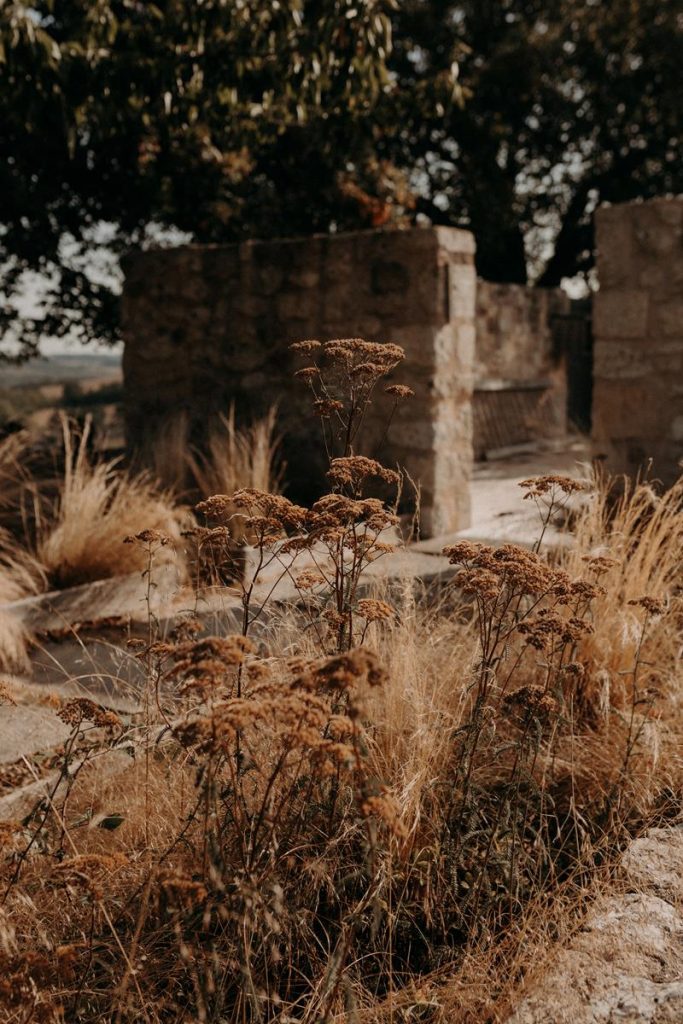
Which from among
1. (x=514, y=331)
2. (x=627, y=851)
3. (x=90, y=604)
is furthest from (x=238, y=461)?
(x=514, y=331)

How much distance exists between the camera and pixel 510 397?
31.7ft

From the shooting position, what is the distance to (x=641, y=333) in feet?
15.6

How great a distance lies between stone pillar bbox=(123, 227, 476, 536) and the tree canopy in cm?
93

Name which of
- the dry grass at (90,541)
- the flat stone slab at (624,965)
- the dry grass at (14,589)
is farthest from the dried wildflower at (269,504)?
the dry grass at (90,541)

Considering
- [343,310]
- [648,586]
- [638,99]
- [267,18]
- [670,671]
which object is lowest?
[670,671]

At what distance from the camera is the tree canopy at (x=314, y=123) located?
5223mm

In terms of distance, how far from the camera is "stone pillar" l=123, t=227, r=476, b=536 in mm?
4801

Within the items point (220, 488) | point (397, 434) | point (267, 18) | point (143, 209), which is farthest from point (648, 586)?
point (143, 209)

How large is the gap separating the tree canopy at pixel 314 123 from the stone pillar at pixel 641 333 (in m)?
1.74

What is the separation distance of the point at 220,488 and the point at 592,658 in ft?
8.33

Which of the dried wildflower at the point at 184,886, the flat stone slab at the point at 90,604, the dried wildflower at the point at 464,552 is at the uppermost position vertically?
the dried wildflower at the point at 464,552

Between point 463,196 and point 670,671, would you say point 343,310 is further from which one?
point 463,196

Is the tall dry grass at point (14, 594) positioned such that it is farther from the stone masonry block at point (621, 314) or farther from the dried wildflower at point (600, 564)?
→ the stone masonry block at point (621, 314)

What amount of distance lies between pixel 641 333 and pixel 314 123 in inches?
148
